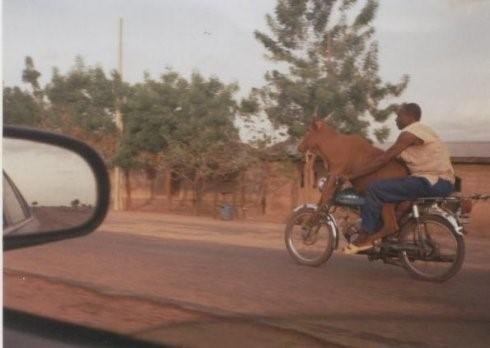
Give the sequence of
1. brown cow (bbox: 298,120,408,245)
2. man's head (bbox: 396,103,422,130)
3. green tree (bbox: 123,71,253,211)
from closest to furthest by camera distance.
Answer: man's head (bbox: 396,103,422,130)
brown cow (bbox: 298,120,408,245)
green tree (bbox: 123,71,253,211)

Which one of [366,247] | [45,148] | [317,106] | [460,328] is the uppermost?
[317,106]

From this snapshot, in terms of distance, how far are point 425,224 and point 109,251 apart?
4080mm

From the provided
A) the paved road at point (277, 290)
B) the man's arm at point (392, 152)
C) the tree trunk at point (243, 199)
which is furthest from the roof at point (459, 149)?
the tree trunk at point (243, 199)

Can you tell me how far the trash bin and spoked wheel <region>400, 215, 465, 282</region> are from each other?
10.8 m

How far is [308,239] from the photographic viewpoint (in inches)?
301

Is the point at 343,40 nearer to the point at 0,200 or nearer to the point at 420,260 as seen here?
the point at 420,260

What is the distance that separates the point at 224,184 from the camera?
17984 millimetres

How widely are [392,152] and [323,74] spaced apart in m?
2.30

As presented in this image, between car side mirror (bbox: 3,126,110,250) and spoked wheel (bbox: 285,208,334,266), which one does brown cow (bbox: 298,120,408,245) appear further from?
car side mirror (bbox: 3,126,110,250)

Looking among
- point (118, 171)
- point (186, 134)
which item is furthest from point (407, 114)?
point (186, 134)

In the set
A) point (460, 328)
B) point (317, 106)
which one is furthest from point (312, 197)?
point (460, 328)

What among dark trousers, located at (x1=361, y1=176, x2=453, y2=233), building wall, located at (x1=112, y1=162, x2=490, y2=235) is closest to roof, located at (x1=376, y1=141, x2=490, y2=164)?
building wall, located at (x1=112, y1=162, x2=490, y2=235)

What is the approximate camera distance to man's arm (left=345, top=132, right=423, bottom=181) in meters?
6.12

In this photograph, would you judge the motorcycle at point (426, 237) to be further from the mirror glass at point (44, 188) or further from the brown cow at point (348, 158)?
the mirror glass at point (44, 188)
